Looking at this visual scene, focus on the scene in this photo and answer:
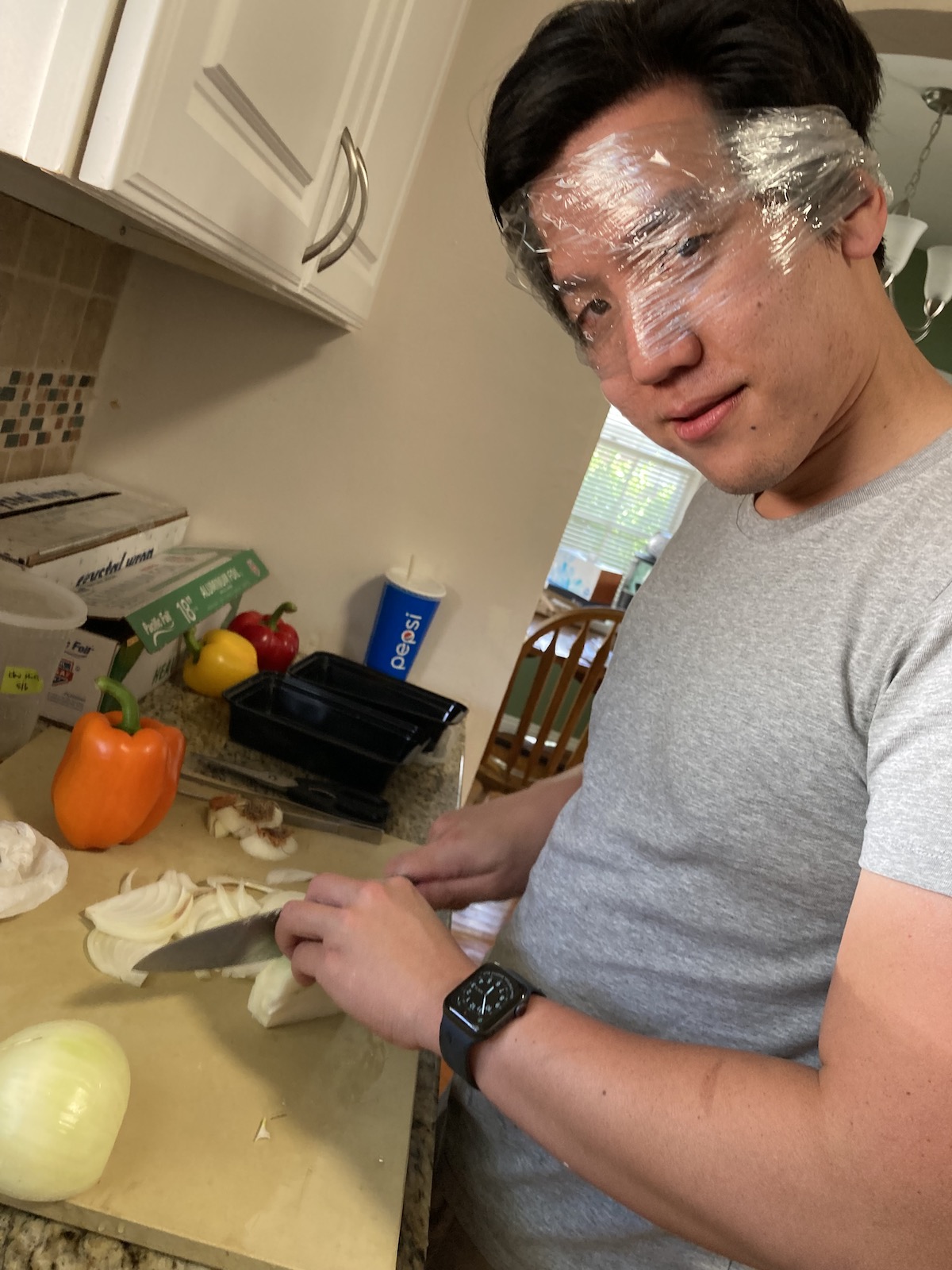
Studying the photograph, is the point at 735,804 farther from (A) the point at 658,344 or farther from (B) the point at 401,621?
(B) the point at 401,621

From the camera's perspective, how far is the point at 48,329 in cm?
132

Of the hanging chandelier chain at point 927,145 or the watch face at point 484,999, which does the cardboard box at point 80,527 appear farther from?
the hanging chandelier chain at point 927,145

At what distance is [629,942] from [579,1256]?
0.28m

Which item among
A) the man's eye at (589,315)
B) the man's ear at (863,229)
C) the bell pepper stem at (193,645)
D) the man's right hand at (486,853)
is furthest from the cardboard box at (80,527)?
the man's ear at (863,229)

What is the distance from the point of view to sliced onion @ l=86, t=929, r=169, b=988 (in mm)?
793

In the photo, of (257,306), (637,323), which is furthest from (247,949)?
(257,306)

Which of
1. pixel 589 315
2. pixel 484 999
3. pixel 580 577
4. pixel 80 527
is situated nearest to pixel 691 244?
pixel 589 315

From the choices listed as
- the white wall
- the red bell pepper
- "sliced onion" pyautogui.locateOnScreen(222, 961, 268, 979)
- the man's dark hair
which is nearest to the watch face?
"sliced onion" pyautogui.locateOnScreen(222, 961, 268, 979)

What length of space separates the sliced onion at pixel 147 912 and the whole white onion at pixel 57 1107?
7.3 inches

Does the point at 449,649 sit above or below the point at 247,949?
above

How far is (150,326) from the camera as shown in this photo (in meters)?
1.57

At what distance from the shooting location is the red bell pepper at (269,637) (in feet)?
5.08

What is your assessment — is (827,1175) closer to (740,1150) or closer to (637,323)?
(740,1150)

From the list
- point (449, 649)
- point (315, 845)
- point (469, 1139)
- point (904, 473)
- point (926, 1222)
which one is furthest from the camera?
point (449, 649)
